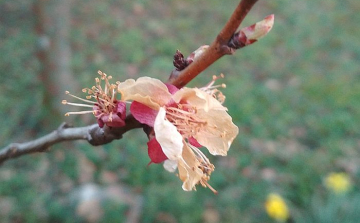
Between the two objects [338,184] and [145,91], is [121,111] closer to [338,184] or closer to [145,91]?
[145,91]

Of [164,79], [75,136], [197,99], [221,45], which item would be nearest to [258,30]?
[221,45]

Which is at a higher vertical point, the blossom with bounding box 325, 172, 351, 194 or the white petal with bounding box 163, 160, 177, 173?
the white petal with bounding box 163, 160, 177, 173

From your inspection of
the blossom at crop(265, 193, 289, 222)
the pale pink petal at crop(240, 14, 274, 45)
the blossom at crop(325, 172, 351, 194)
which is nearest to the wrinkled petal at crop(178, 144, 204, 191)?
the pale pink petal at crop(240, 14, 274, 45)

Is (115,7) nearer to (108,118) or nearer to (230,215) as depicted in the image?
(230,215)

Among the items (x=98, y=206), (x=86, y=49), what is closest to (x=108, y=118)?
(x=98, y=206)

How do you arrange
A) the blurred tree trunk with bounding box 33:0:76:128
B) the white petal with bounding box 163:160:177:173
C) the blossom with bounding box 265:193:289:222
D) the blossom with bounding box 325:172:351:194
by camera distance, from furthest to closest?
1. the blurred tree trunk with bounding box 33:0:76:128
2. the blossom with bounding box 325:172:351:194
3. the blossom with bounding box 265:193:289:222
4. the white petal with bounding box 163:160:177:173

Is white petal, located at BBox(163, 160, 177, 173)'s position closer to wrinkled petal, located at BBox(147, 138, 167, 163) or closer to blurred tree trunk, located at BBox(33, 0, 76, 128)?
wrinkled petal, located at BBox(147, 138, 167, 163)

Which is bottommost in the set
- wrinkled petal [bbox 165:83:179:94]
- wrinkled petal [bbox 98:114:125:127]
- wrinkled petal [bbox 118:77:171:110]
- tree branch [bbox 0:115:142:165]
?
tree branch [bbox 0:115:142:165]
